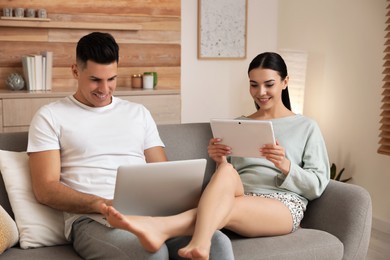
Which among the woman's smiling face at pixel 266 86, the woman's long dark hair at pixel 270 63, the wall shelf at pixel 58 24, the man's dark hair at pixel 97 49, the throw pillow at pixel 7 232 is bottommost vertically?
the throw pillow at pixel 7 232

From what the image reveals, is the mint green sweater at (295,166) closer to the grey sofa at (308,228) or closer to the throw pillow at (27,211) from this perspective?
the grey sofa at (308,228)

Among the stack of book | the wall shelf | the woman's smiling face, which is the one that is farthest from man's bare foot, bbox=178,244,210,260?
the wall shelf

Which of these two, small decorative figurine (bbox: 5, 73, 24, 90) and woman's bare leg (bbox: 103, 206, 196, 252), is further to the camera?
small decorative figurine (bbox: 5, 73, 24, 90)

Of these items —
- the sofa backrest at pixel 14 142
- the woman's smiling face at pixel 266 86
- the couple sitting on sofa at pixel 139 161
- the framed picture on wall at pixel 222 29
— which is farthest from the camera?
the framed picture on wall at pixel 222 29

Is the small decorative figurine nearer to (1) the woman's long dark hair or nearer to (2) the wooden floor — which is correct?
(1) the woman's long dark hair

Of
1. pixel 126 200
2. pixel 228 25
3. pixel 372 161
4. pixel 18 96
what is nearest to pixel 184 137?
pixel 126 200

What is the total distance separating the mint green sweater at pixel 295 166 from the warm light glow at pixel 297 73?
180 centimetres

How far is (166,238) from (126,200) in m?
0.19

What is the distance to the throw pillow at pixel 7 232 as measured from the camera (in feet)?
7.24

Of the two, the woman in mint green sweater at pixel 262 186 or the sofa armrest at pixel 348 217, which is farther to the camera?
the sofa armrest at pixel 348 217

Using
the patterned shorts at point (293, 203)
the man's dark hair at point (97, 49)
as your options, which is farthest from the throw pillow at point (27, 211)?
the patterned shorts at point (293, 203)

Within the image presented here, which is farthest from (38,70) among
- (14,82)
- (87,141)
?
(87,141)

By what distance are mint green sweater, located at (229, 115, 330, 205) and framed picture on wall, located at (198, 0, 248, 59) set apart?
7.27 ft

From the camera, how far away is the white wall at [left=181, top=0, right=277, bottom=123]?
16.3ft
